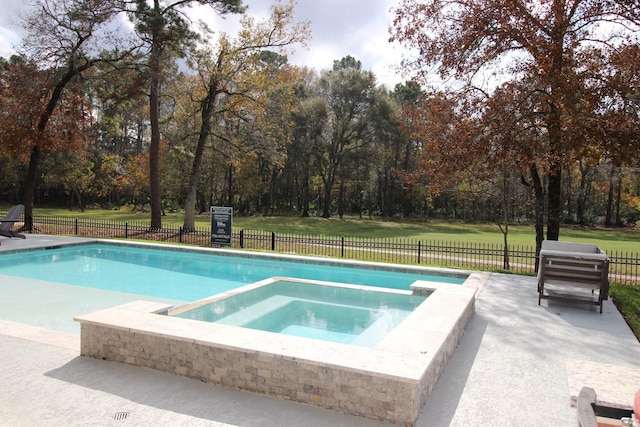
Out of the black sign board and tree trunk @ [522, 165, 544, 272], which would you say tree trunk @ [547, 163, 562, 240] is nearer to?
tree trunk @ [522, 165, 544, 272]

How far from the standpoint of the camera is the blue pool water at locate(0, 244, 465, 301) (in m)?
10.3

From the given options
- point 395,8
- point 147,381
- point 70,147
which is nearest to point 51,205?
point 70,147

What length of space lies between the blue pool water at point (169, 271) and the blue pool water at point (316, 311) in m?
1.68

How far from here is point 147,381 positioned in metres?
4.18

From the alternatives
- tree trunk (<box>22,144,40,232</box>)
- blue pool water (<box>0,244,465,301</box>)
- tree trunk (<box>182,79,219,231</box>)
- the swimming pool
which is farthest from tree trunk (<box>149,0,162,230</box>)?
the swimming pool

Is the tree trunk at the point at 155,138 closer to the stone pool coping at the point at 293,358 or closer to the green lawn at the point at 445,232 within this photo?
the green lawn at the point at 445,232

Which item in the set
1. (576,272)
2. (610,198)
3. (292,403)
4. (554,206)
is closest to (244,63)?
(554,206)

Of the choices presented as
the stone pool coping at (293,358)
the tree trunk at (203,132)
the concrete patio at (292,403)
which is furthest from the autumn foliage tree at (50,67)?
the stone pool coping at (293,358)

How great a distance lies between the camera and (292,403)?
12.4 feet

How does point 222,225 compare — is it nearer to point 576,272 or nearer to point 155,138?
point 155,138

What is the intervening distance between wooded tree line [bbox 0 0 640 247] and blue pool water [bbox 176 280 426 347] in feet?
15.3

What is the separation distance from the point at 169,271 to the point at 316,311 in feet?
19.5

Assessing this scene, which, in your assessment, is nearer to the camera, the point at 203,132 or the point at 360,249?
the point at 360,249

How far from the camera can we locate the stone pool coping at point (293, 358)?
11.6ft
